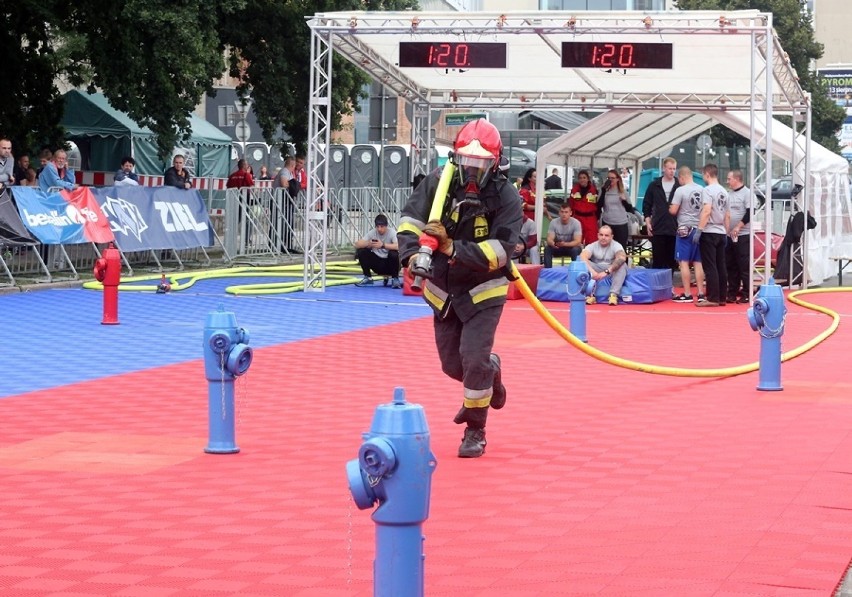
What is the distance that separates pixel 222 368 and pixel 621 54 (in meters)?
14.0

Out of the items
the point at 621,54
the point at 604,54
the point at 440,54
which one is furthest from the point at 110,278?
the point at 621,54

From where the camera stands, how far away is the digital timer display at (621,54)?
21.0 m

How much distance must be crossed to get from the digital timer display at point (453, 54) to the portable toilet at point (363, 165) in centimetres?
2872

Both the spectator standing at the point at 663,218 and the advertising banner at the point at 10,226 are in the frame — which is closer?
the advertising banner at the point at 10,226

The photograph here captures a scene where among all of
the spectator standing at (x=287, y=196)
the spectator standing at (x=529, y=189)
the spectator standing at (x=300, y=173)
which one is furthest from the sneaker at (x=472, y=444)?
the spectator standing at (x=300, y=173)

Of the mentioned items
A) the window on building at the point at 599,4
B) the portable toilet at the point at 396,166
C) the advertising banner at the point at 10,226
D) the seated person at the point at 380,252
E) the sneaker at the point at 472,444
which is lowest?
the sneaker at the point at 472,444

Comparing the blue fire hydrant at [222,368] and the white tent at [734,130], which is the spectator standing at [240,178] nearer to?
the white tent at [734,130]

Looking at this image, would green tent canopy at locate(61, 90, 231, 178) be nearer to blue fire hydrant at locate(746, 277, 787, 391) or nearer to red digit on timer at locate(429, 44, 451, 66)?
red digit on timer at locate(429, 44, 451, 66)

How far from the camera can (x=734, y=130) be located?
25.1 metres

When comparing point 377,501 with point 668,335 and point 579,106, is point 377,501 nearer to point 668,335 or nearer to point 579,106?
point 668,335

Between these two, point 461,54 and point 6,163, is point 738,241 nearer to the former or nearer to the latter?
point 461,54

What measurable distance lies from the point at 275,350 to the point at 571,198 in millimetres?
12310

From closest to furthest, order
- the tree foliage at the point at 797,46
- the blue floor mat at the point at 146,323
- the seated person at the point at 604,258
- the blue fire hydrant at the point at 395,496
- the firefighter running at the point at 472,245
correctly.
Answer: the blue fire hydrant at the point at 395,496, the firefighter running at the point at 472,245, the blue floor mat at the point at 146,323, the seated person at the point at 604,258, the tree foliage at the point at 797,46

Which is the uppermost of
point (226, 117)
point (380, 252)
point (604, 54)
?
point (226, 117)
